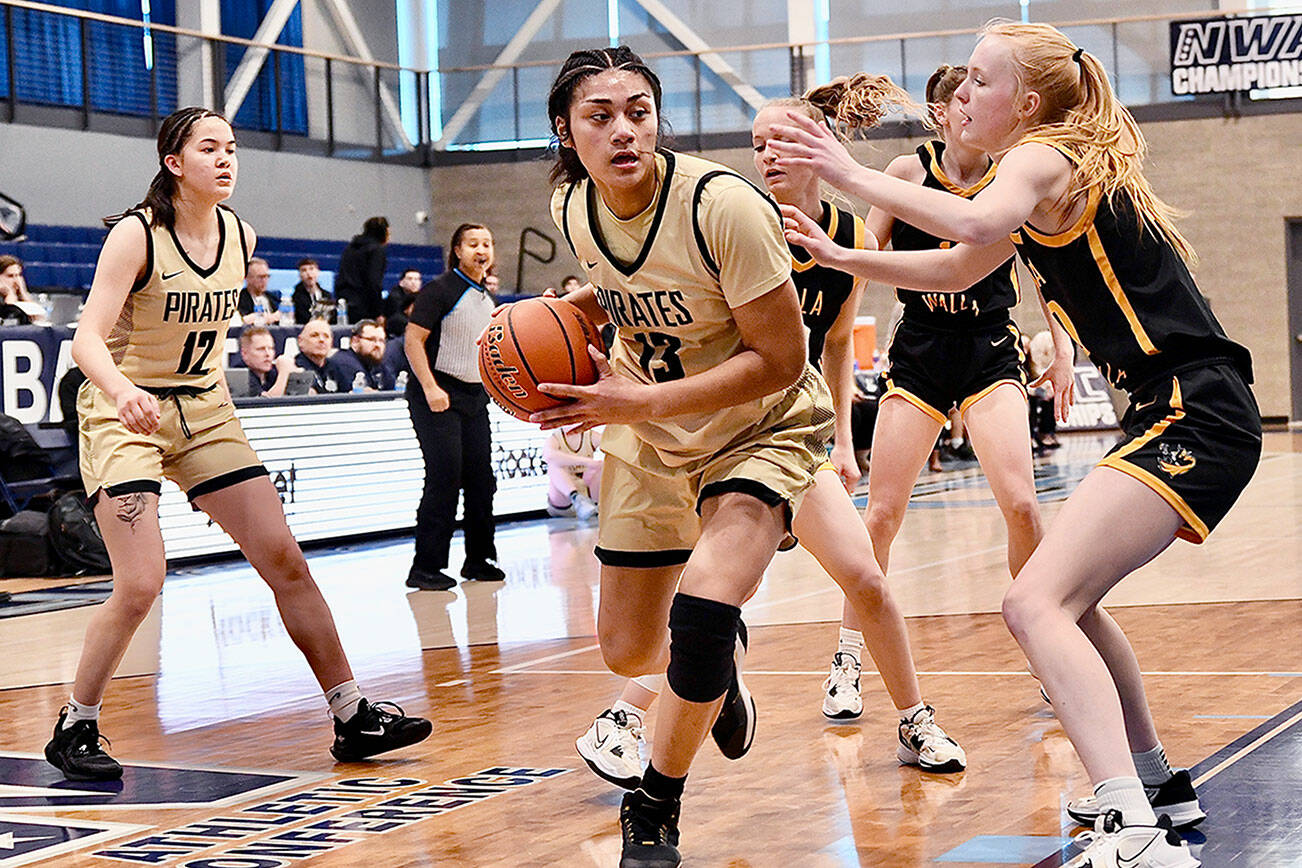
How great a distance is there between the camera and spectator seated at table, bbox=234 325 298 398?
35.6 ft

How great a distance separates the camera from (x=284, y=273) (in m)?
17.9

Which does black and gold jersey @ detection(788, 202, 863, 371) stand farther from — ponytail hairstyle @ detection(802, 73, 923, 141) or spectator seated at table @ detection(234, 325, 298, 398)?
spectator seated at table @ detection(234, 325, 298, 398)

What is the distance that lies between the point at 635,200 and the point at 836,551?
1.10 metres

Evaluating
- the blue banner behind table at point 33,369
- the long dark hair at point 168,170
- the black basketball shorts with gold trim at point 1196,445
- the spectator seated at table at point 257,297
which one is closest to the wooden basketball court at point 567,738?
the black basketball shorts with gold trim at point 1196,445

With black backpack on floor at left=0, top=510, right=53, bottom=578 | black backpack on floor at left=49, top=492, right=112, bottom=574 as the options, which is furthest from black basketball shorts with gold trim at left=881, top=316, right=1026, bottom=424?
black backpack on floor at left=0, top=510, right=53, bottom=578

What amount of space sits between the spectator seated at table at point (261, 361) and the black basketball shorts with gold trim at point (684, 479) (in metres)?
7.56

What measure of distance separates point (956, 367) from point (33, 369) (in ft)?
23.2

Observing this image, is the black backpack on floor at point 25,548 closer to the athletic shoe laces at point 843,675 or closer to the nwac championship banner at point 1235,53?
the athletic shoe laces at point 843,675

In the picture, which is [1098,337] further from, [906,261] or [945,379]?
[945,379]

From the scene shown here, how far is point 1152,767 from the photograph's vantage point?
3385mm

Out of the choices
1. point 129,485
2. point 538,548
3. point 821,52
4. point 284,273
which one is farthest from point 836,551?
point 821,52

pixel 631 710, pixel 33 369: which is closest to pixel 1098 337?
pixel 631 710

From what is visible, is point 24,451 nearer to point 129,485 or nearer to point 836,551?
point 129,485

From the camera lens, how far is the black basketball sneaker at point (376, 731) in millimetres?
4414
